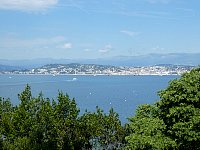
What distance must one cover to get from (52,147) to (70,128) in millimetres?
1569

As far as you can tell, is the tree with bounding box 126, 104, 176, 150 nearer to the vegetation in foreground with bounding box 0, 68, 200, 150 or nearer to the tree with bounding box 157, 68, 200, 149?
the vegetation in foreground with bounding box 0, 68, 200, 150

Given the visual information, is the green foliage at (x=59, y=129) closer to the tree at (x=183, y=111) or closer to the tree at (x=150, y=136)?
the tree at (x=150, y=136)

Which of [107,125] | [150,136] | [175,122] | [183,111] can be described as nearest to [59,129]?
[107,125]

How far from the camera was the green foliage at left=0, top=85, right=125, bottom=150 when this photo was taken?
75.4 feet

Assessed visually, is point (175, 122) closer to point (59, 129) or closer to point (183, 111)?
point (183, 111)

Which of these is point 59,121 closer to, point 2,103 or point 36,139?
point 36,139

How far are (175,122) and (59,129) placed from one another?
28.7 ft

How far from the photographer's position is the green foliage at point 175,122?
15672 millimetres

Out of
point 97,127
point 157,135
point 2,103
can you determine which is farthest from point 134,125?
point 2,103

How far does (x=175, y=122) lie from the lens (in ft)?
53.9

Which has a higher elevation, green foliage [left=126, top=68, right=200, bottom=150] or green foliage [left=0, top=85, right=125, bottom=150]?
green foliage [left=126, top=68, right=200, bottom=150]

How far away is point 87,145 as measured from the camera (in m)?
23.4

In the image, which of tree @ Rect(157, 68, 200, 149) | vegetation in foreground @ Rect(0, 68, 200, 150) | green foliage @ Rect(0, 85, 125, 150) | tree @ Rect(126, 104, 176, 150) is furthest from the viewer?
green foliage @ Rect(0, 85, 125, 150)

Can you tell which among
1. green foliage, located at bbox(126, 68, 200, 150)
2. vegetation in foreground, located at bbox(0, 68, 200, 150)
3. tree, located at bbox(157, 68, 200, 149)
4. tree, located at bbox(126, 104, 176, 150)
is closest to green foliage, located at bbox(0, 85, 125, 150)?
vegetation in foreground, located at bbox(0, 68, 200, 150)
